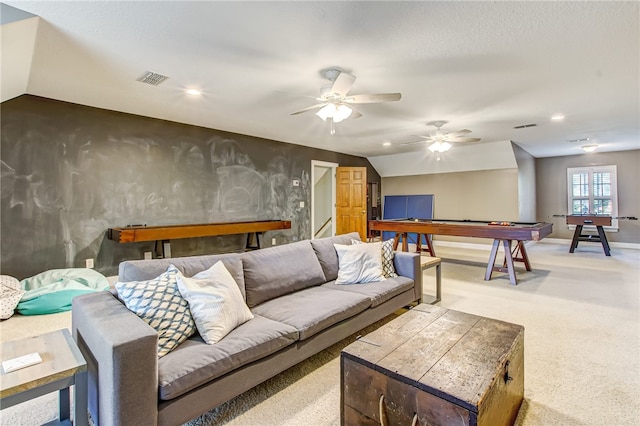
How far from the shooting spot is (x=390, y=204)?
9125 mm

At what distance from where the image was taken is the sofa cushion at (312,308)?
2.04 m

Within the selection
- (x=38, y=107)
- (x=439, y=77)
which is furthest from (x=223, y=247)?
(x=439, y=77)

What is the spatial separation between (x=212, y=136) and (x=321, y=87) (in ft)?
8.76

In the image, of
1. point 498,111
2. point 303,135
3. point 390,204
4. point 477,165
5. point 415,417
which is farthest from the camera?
point 390,204

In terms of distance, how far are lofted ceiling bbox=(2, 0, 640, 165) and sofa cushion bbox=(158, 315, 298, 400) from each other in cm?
198

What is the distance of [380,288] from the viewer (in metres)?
2.75

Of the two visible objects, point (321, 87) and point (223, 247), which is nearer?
point (321, 87)

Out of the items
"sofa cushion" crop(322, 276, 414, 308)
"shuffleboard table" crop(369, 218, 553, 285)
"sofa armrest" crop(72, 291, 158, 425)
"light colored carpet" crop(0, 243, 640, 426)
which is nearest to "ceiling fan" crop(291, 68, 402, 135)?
Result: "sofa cushion" crop(322, 276, 414, 308)

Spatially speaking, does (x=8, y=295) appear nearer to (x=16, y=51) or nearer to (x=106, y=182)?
(x=106, y=182)

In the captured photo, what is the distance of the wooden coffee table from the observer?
1162 millimetres

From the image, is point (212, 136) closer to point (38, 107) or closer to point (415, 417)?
point (38, 107)

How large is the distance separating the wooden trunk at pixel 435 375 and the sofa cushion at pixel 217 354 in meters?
0.47

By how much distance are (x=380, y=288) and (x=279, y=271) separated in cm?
90

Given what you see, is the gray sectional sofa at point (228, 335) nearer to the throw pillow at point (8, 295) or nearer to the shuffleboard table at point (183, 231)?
the throw pillow at point (8, 295)
